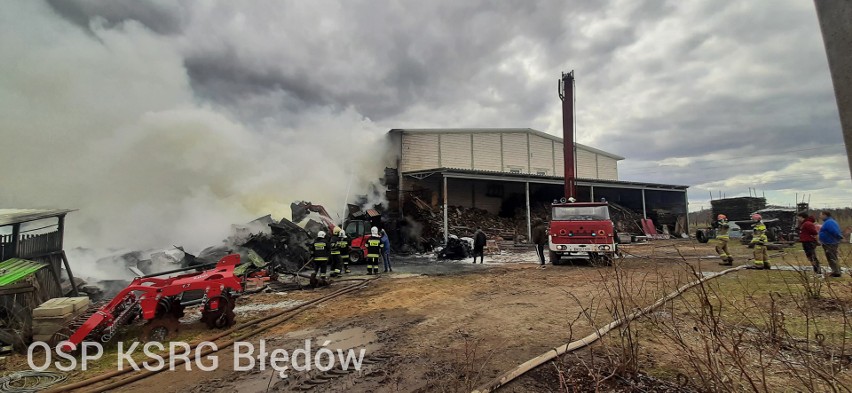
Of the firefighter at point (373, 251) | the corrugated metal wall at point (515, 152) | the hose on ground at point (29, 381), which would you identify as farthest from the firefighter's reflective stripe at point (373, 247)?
the corrugated metal wall at point (515, 152)

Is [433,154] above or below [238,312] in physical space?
above

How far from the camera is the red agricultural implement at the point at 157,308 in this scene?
16.1 ft

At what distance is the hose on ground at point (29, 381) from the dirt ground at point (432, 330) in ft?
0.97

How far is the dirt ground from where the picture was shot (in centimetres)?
349

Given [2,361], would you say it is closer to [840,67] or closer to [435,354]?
[435,354]

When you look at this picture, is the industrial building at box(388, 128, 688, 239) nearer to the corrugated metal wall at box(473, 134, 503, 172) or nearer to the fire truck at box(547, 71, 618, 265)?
the corrugated metal wall at box(473, 134, 503, 172)

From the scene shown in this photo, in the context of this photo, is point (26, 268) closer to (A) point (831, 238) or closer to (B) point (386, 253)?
(B) point (386, 253)

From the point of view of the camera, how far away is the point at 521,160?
2739 cm

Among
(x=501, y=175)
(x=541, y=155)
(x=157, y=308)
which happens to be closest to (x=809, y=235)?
(x=157, y=308)

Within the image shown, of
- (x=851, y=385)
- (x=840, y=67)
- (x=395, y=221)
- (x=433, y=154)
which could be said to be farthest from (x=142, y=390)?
(x=433, y=154)

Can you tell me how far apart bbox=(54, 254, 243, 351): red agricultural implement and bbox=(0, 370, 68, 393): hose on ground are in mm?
599

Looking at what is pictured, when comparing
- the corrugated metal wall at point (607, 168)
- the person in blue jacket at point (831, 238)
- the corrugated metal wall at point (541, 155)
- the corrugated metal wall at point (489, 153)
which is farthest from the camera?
the corrugated metal wall at point (607, 168)

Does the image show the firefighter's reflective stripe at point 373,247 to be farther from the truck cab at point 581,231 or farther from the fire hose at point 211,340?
the truck cab at point 581,231

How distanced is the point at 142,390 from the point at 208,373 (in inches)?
22.6
